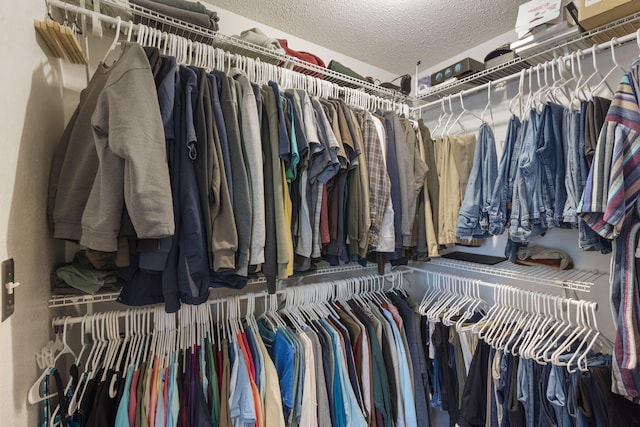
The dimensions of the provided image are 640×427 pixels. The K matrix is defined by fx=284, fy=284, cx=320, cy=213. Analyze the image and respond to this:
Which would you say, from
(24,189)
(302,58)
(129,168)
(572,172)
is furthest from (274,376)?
(302,58)

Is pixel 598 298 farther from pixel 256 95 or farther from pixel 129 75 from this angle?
pixel 129 75

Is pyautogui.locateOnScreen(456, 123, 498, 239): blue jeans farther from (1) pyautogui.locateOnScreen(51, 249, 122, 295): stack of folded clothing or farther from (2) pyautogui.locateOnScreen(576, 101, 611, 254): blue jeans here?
(1) pyautogui.locateOnScreen(51, 249, 122, 295): stack of folded clothing

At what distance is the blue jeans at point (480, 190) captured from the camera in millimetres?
1354

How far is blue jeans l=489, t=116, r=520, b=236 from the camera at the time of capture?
126cm

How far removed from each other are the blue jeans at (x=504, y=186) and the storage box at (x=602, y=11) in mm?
408

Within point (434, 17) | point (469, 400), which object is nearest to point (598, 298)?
point (469, 400)

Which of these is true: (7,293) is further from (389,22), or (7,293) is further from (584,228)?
(389,22)

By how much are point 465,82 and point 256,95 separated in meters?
1.19

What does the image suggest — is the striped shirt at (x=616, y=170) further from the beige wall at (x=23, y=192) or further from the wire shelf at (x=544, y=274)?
the beige wall at (x=23, y=192)

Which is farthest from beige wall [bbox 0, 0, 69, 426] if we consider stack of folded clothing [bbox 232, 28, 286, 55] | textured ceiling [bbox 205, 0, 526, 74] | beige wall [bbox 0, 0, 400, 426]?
textured ceiling [bbox 205, 0, 526, 74]

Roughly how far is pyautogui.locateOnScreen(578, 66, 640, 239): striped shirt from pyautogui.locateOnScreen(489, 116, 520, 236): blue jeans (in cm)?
30

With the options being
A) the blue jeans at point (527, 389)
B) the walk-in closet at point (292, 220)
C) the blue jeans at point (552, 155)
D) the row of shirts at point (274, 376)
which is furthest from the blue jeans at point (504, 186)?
the row of shirts at point (274, 376)

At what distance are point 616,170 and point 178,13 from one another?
164 centimetres

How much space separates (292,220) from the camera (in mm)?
1162
